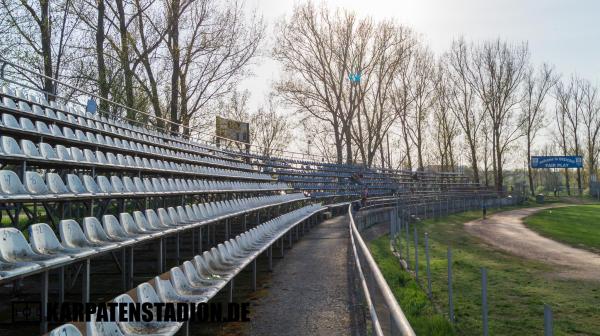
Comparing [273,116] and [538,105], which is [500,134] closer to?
[538,105]

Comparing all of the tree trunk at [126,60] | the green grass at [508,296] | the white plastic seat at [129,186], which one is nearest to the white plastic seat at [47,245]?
the white plastic seat at [129,186]

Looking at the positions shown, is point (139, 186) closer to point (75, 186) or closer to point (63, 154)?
point (63, 154)

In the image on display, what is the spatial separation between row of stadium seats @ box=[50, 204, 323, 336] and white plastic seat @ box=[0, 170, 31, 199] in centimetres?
171

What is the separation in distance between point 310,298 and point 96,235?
11.4 ft

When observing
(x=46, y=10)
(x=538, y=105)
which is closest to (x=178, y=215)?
(x=46, y=10)

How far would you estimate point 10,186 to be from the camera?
5180 mm

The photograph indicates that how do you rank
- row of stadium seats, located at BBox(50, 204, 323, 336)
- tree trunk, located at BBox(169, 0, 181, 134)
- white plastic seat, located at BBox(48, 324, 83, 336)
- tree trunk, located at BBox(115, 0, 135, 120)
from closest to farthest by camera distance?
white plastic seat, located at BBox(48, 324, 83, 336) < row of stadium seats, located at BBox(50, 204, 323, 336) < tree trunk, located at BBox(115, 0, 135, 120) < tree trunk, located at BBox(169, 0, 181, 134)

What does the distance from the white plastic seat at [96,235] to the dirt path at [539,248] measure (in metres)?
11.8

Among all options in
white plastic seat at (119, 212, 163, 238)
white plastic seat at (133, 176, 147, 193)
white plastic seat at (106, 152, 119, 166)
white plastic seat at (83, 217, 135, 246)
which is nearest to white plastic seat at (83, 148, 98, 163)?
white plastic seat at (106, 152, 119, 166)

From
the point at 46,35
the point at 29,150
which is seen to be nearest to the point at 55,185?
the point at 29,150

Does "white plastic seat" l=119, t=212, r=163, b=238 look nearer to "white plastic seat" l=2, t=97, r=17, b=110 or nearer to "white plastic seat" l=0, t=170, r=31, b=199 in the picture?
"white plastic seat" l=0, t=170, r=31, b=199

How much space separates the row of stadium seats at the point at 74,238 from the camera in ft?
12.7

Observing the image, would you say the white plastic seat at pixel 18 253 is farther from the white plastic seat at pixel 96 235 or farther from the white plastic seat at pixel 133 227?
the white plastic seat at pixel 133 227

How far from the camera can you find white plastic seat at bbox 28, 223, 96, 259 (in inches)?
169
